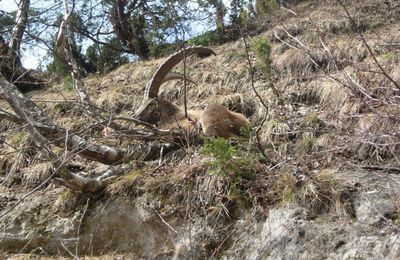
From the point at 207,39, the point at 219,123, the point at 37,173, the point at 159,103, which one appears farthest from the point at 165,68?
the point at 207,39

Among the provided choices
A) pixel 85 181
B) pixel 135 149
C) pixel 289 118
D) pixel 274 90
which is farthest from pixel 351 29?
pixel 85 181

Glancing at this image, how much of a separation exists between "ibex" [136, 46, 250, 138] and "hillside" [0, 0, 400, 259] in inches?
13.2

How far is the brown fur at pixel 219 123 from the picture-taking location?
5.75 m

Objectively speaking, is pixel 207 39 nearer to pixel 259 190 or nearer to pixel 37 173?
pixel 37 173

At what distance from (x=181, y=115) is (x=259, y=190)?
101 inches

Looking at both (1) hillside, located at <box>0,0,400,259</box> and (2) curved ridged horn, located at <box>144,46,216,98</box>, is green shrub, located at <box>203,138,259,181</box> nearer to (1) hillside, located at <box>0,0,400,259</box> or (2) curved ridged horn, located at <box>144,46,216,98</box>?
(1) hillside, located at <box>0,0,400,259</box>

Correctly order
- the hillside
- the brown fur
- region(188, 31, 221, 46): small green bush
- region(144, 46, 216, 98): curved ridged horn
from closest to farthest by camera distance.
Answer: the hillside, the brown fur, region(144, 46, 216, 98): curved ridged horn, region(188, 31, 221, 46): small green bush

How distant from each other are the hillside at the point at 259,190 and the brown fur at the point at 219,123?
0.30 m

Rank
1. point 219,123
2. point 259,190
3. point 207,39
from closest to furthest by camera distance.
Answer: point 259,190 → point 219,123 → point 207,39

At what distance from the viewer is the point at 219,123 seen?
228 inches

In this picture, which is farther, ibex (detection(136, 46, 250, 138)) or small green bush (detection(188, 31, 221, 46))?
small green bush (detection(188, 31, 221, 46))

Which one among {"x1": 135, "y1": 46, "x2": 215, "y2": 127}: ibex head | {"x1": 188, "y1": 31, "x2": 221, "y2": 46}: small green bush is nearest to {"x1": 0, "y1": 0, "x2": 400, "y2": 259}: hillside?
{"x1": 135, "y1": 46, "x2": 215, "y2": 127}: ibex head

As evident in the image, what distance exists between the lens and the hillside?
3711 mm

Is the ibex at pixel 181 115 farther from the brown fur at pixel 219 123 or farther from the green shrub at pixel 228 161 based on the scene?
the green shrub at pixel 228 161
